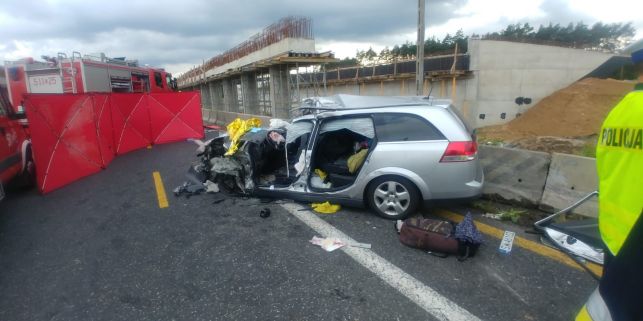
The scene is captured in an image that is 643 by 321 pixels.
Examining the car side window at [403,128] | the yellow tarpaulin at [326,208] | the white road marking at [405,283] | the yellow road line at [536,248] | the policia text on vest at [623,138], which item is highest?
the policia text on vest at [623,138]

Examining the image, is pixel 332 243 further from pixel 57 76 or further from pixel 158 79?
pixel 158 79

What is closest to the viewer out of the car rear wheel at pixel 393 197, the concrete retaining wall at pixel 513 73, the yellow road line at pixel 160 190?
the car rear wheel at pixel 393 197

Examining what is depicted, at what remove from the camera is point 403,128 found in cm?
397

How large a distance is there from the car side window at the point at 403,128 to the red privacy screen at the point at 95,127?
5604mm

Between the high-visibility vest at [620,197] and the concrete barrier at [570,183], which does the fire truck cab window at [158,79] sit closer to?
the concrete barrier at [570,183]

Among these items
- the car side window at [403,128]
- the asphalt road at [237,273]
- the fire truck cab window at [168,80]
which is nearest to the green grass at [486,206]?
the asphalt road at [237,273]

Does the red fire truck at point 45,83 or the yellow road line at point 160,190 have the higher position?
the red fire truck at point 45,83

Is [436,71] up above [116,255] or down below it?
above

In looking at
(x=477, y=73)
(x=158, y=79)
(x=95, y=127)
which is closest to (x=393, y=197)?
(x=95, y=127)

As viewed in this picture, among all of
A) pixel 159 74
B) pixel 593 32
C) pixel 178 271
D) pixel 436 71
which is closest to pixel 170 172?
pixel 178 271

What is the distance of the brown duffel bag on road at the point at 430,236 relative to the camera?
322 centimetres

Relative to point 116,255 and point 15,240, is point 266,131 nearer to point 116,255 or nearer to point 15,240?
point 116,255

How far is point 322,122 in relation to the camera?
14.6 feet

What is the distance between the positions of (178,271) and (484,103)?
20136 mm
